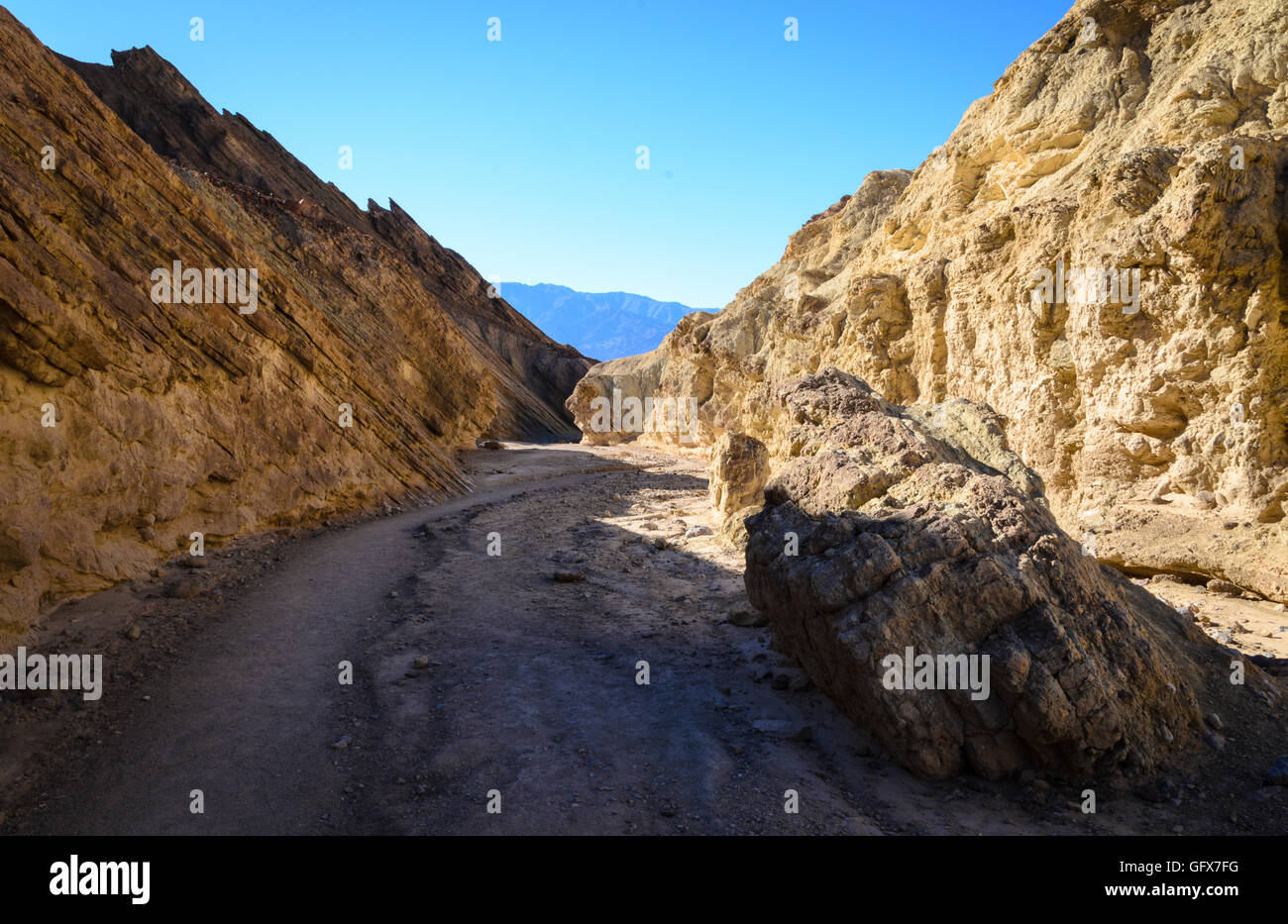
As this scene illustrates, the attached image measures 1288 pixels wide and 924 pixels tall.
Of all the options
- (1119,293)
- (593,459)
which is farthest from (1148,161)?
(593,459)

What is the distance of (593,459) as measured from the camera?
27.4 metres

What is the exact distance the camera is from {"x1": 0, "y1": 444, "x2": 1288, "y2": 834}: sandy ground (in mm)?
4383

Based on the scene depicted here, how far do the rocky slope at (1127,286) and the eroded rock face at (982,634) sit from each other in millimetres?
3955

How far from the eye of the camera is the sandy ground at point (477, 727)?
14.4 ft

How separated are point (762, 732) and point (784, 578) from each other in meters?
1.24

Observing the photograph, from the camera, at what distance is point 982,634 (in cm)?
493

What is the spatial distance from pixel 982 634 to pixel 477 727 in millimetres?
3796

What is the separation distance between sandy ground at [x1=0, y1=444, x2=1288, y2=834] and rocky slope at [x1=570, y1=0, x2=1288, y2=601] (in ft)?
5.79

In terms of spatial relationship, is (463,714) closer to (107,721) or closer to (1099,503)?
(107,721)
